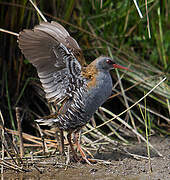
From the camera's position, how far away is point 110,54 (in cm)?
475

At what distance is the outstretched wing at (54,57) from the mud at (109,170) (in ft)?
2.29

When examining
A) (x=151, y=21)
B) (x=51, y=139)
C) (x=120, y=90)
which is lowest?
(x=51, y=139)

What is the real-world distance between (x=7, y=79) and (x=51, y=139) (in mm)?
929

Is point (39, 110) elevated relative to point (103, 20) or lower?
lower

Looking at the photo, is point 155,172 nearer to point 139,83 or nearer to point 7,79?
point 139,83

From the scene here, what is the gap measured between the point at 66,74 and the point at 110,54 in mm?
1348

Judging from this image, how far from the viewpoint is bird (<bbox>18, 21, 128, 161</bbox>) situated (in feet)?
11.1

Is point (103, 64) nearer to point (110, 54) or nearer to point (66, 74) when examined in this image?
point (66, 74)

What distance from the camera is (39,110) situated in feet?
15.5

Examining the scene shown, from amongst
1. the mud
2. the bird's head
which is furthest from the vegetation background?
the bird's head

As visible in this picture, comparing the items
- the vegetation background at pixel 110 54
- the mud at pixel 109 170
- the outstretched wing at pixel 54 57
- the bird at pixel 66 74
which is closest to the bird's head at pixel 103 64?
the bird at pixel 66 74

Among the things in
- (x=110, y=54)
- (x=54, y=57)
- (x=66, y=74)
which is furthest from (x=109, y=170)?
(x=110, y=54)

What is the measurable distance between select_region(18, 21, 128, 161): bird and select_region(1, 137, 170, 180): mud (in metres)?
0.26

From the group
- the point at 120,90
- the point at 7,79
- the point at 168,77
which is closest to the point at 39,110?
the point at 7,79
